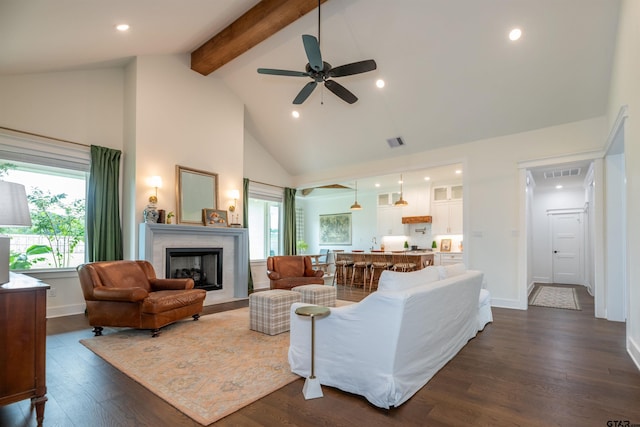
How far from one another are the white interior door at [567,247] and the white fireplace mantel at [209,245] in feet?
28.6

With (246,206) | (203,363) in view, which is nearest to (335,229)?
(246,206)

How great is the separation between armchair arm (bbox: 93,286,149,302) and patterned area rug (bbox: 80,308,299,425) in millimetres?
465

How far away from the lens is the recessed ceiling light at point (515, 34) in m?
4.22

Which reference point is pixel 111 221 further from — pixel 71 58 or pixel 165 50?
pixel 165 50

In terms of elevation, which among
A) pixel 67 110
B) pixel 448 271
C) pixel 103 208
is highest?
pixel 67 110

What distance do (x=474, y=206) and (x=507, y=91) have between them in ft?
6.56

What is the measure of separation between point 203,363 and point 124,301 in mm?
1481

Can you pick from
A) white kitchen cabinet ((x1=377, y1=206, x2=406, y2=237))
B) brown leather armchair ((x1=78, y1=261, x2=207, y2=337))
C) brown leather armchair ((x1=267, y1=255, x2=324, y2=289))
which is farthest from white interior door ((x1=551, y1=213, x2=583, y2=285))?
brown leather armchair ((x1=78, y1=261, x2=207, y2=337))

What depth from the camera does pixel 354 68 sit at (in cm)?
379

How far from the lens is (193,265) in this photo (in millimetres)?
6113

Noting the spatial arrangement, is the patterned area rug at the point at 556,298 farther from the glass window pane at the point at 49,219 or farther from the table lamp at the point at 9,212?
the glass window pane at the point at 49,219

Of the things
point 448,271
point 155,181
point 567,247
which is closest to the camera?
point 448,271

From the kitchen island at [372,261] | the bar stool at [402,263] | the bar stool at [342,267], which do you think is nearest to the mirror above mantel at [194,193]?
the bar stool at [342,267]

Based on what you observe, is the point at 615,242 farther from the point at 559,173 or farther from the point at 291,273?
the point at 291,273
